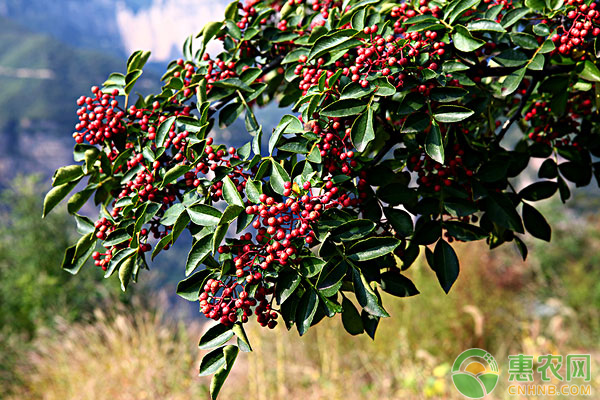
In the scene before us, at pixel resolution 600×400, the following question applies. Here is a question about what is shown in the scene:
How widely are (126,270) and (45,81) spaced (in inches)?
857

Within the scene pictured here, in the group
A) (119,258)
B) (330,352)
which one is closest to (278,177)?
(119,258)

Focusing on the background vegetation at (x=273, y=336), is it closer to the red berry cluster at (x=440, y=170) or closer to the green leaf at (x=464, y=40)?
the red berry cluster at (x=440, y=170)

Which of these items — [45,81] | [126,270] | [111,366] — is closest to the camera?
[126,270]

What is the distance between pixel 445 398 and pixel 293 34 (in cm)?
245

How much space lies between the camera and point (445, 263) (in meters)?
0.68

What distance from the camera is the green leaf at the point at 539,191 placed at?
0.85 meters

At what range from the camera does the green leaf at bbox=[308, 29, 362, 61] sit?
601 mm

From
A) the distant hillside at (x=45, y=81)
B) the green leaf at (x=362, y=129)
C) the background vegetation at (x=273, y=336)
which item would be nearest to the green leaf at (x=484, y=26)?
the green leaf at (x=362, y=129)

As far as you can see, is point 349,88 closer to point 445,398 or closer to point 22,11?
point 445,398

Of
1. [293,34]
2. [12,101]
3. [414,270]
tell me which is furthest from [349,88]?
[12,101]

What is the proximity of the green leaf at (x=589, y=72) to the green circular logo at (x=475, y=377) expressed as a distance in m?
2.08

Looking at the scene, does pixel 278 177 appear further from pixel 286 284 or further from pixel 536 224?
pixel 536 224

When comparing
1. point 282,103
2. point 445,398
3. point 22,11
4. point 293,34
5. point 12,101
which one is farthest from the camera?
point 22,11

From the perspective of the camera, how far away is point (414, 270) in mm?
3627
